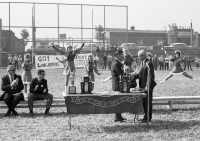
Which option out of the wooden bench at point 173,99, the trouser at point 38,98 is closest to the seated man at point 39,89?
the trouser at point 38,98

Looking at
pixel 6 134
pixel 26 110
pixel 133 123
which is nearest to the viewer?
pixel 6 134

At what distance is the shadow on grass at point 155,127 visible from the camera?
7.41 m

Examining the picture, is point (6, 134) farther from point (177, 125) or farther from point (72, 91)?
point (177, 125)

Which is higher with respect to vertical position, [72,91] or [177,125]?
[72,91]

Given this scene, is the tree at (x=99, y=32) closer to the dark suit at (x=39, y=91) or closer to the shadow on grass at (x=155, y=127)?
the dark suit at (x=39, y=91)

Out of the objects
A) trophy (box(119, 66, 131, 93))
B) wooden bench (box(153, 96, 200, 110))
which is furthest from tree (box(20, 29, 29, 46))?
trophy (box(119, 66, 131, 93))

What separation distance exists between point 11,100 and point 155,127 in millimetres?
3998

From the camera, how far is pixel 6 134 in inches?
279

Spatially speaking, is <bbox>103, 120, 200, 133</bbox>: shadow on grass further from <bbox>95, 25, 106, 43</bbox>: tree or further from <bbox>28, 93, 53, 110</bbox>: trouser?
<bbox>95, 25, 106, 43</bbox>: tree

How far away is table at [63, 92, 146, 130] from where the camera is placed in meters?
7.34

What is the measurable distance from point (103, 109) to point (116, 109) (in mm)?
296

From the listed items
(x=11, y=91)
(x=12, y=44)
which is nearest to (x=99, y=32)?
(x=12, y=44)

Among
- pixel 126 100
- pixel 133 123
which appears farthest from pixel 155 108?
pixel 126 100

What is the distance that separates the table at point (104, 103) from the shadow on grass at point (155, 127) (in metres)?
0.39
